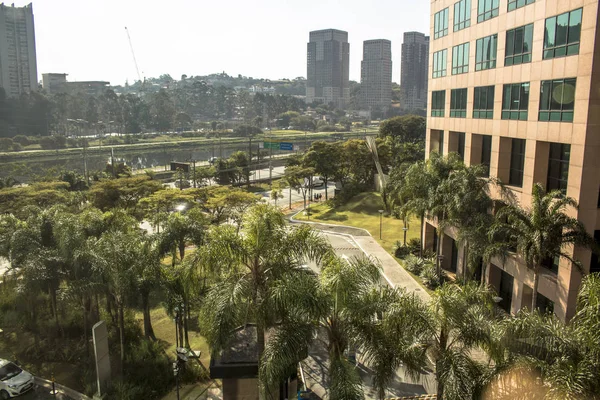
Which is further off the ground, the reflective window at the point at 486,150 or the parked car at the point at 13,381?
the reflective window at the point at 486,150

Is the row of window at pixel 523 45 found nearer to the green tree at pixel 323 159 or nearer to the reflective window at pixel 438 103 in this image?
the reflective window at pixel 438 103

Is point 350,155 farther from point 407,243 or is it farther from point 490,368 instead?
point 490,368

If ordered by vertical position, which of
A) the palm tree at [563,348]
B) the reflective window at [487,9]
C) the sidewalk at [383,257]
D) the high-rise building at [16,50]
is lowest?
the sidewalk at [383,257]

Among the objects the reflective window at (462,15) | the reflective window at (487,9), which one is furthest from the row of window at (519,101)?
the reflective window at (462,15)

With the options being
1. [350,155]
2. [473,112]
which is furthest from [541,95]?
[350,155]

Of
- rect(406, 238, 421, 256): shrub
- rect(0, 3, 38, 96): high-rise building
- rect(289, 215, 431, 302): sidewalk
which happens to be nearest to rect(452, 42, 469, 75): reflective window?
rect(406, 238, 421, 256): shrub

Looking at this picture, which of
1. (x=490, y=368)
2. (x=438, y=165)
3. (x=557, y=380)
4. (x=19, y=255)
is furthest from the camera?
(x=438, y=165)

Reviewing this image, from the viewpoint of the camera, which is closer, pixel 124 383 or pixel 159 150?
pixel 124 383
